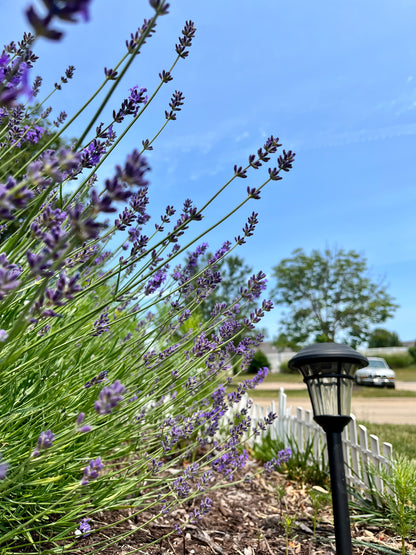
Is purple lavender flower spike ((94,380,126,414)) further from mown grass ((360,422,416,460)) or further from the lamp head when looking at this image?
mown grass ((360,422,416,460))

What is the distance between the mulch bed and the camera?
274cm

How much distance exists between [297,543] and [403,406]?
1462 cm

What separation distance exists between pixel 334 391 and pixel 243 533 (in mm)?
1298

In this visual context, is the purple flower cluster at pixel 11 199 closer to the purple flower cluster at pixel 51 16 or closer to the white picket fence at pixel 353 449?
the purple flower cluster at pixel 51 16

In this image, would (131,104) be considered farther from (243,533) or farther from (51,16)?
(243,533)

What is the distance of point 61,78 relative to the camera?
2.66 meters

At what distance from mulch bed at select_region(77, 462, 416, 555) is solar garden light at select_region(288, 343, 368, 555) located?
471 millimetres

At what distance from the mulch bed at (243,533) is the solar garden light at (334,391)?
1.55 feet

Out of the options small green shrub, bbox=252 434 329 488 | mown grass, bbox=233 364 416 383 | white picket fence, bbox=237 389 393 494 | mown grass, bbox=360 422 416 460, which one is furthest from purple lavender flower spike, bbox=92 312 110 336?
mown grass, bbox=233 364 416 383

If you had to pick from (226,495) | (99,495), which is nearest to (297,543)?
(226,495)

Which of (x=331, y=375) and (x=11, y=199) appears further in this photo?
(x=331, y=375)

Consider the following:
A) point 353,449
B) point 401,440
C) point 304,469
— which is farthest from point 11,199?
point 401,440

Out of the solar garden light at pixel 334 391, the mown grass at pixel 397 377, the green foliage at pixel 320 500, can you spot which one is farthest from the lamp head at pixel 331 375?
the mown grass at pixel 397 377

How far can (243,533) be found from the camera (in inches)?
124
